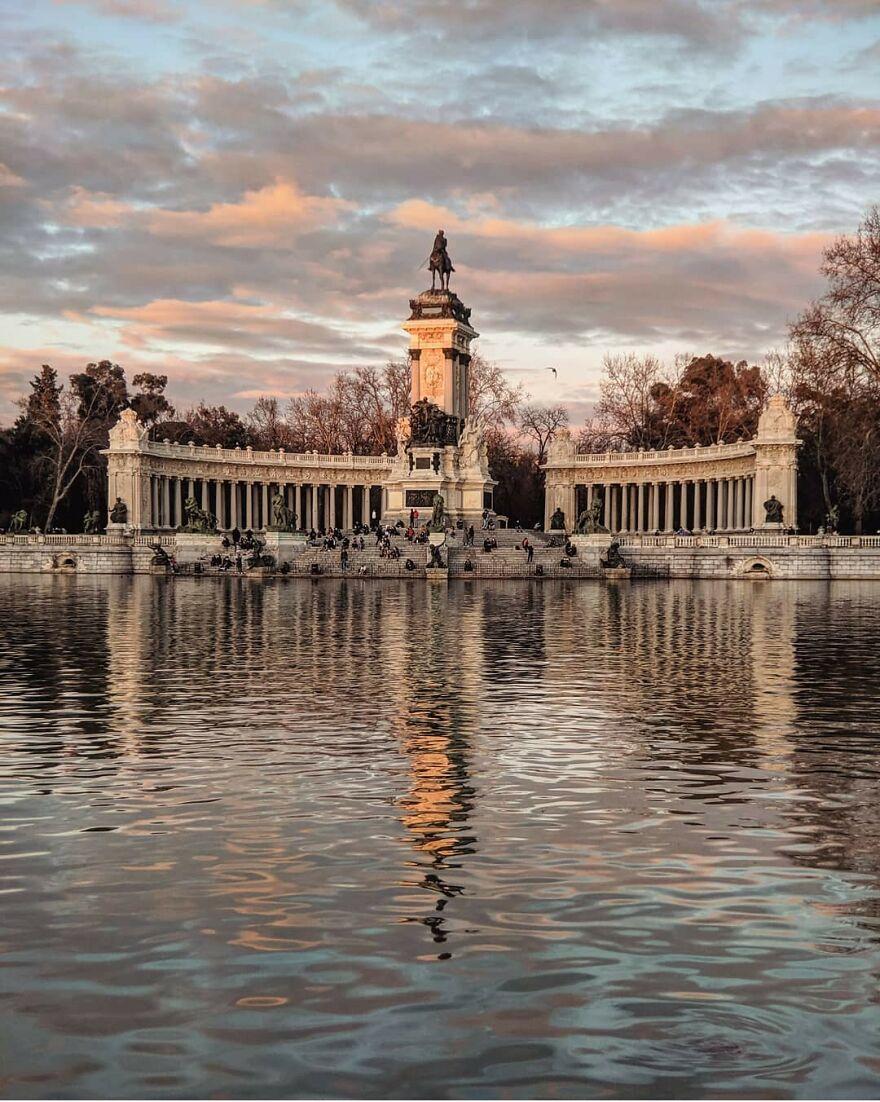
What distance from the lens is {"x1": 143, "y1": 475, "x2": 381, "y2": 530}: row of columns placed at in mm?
99938

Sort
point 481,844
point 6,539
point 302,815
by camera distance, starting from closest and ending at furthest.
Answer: point 481,844, point 302,815, point 6,539

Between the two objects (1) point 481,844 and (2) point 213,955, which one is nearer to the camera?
(2) point 213,955

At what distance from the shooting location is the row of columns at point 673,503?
92562 millimetres

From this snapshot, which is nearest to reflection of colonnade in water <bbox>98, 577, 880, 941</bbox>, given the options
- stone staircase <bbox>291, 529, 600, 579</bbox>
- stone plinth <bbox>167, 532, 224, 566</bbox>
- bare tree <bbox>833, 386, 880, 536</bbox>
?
stone staircase <bbox>291, 529, 600, 579</bbox>

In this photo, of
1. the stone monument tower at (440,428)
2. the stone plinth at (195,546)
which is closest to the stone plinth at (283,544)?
the stone plinth at (195,546)

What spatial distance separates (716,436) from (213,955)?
109943 millimetres

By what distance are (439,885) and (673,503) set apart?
98.9 metres

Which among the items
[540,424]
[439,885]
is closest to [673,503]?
[540,424]

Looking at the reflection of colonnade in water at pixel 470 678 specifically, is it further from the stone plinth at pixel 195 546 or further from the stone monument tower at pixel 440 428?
the stone monument tower at pixel 440 428

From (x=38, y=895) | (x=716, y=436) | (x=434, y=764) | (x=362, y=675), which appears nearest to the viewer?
(x=38, y=895)

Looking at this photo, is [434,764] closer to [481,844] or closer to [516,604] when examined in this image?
[481,844]

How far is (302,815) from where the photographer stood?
11219 mm

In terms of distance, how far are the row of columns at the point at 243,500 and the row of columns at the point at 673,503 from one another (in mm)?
19943

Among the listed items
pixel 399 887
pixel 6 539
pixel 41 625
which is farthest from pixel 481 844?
pixel 6 539
